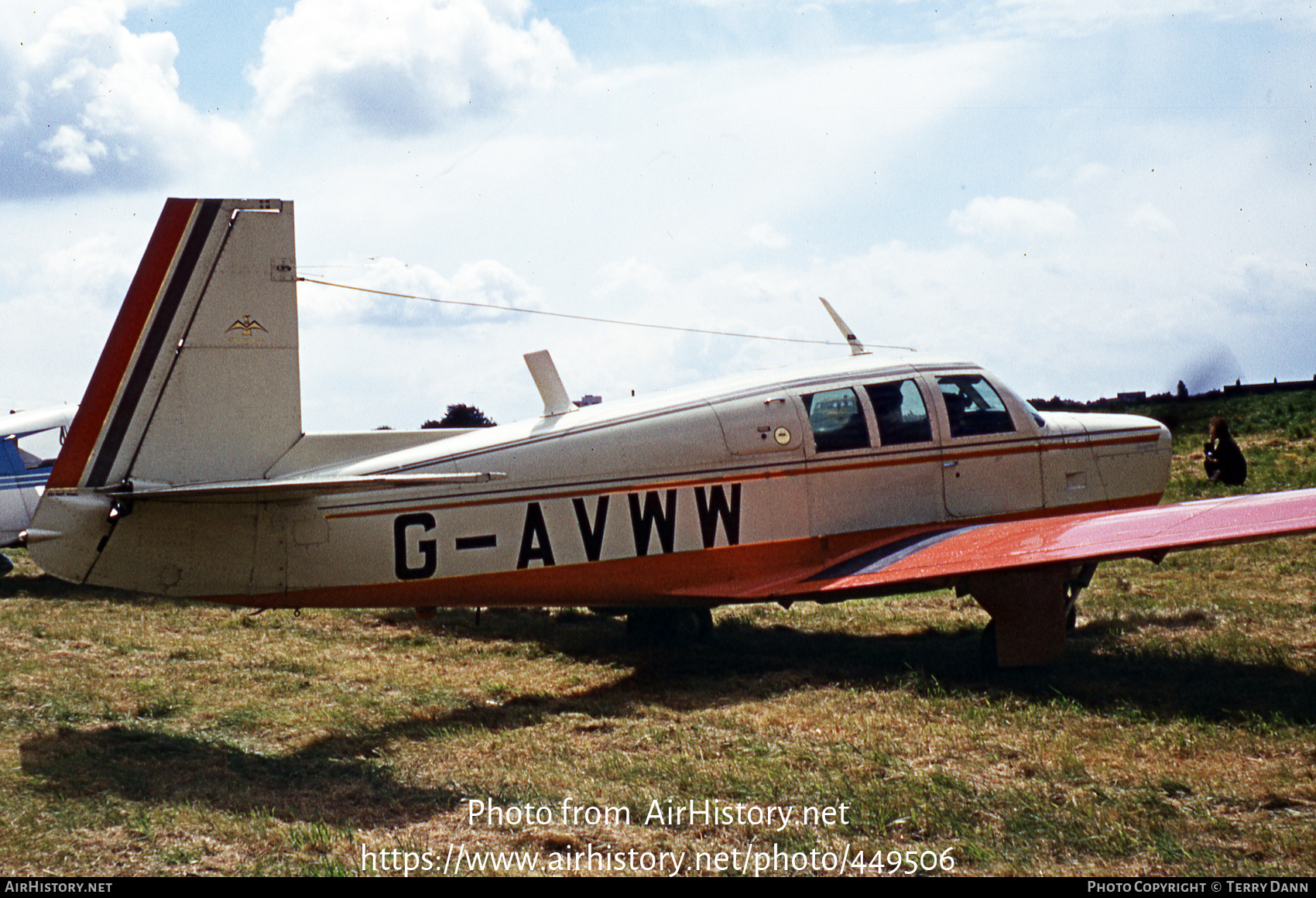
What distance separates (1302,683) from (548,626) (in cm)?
718

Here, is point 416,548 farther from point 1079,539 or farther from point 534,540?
point 1079,539

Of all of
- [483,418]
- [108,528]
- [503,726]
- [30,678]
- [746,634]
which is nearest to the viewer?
[108,528]

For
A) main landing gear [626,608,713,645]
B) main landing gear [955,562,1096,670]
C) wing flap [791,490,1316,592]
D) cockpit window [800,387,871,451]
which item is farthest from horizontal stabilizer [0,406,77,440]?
main landing gear [955,562,1096,670]

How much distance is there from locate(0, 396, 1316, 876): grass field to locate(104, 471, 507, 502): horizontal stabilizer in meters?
1.59

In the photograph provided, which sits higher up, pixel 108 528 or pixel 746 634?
pixel 108 528

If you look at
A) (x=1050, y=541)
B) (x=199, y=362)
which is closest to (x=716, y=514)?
(x=1050, y=541)

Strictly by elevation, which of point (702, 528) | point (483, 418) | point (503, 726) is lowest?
point (503, 726)

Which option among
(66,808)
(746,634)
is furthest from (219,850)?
(746,634)

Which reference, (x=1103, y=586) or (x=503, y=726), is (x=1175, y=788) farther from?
(x=1103, y=586)

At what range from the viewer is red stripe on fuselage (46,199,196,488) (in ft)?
22.7

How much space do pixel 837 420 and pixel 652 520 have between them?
6.46 ft

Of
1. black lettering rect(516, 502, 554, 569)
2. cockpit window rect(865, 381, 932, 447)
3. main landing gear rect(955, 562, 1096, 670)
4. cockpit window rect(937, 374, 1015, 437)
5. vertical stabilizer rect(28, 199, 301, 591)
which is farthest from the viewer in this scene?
cockpit window rect(937, 374, 1015, 437)

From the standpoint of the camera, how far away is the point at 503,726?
24.3ft

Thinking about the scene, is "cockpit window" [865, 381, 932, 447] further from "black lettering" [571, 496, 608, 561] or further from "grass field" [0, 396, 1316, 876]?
"black lettering" [571, 496, 608, 561]
